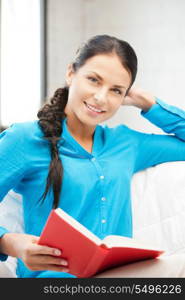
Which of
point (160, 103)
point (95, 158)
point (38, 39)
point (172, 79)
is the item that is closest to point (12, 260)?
point (95, 158)

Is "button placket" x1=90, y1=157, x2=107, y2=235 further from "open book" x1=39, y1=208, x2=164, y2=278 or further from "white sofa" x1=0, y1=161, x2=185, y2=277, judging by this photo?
"open book" x1=39, y1=208, x2=164, y2=278

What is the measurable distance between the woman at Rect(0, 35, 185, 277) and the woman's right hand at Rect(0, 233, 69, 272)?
2.0 inches

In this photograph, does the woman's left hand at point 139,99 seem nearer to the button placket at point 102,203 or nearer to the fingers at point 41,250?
the button placket at point 102,203

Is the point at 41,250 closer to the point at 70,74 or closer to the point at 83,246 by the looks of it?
the point at 83,246

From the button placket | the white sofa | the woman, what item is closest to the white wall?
the white sofa

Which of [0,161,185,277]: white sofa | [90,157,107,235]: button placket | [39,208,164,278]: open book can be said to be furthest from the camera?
[0,161,185,277]: white sofa

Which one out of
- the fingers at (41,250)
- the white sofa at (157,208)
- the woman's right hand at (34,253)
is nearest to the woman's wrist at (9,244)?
the woman's right hand at (34,253)

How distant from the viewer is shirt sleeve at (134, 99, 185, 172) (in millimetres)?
1522

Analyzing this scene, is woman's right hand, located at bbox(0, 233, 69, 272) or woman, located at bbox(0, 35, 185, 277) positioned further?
woman, located at bbox(0, 35, 185, 277)

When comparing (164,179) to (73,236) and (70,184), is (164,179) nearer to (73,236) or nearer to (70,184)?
(70,184)

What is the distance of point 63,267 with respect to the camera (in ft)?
3.12

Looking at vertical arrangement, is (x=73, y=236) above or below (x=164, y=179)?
above

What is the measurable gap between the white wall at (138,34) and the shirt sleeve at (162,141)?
4.55 feet

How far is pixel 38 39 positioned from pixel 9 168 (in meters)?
2.41
